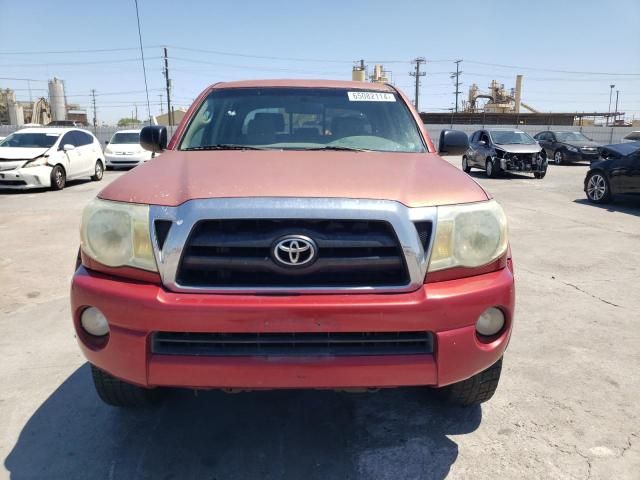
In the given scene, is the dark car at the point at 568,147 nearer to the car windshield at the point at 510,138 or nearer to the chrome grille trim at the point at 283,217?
the car windshield at the point at 510,138

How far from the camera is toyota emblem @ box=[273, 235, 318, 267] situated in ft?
6.61

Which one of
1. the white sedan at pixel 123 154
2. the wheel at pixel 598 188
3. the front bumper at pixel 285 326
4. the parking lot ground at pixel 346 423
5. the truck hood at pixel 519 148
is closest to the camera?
the front bumper at pixel 285 326

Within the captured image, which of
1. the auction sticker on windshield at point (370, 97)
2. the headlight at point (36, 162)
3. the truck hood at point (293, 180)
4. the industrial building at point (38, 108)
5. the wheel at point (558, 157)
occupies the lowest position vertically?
the wheel at point (558, 157)

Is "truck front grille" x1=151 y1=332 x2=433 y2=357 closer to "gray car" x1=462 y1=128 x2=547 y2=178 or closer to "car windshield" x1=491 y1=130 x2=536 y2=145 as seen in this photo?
"gray car" x1=462 y1=128 x2=547 y2=178

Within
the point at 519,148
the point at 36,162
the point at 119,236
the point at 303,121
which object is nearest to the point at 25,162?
the point at 36,162

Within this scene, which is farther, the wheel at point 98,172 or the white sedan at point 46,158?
the wheel at point 98,172

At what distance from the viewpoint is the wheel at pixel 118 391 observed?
2.48 meters

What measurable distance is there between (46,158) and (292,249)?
12.6m

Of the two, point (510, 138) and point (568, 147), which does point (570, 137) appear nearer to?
point (568, 147)

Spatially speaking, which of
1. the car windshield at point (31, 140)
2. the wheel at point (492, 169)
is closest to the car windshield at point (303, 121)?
the car windshield at point (31, 140)

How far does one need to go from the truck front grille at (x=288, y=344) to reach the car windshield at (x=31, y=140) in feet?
42.3

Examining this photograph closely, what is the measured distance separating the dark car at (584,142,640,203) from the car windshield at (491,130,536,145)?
200 inches

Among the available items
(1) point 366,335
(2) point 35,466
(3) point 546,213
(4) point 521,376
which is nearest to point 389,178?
(1) point 366,335

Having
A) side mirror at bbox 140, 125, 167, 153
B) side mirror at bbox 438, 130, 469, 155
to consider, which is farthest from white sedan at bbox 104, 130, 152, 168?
side mirror at bbox 438, 130, 469, 155
